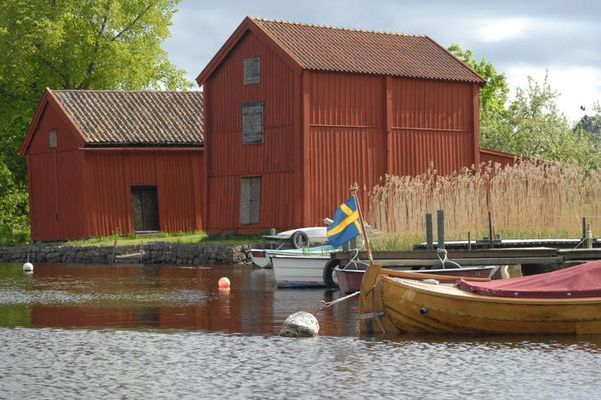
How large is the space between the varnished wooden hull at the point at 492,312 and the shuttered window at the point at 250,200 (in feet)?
82.1

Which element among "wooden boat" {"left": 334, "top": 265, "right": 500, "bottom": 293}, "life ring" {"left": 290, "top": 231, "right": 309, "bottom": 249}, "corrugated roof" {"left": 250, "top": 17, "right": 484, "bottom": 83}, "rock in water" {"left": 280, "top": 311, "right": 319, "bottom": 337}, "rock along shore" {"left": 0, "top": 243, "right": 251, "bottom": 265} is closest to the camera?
"rock in water" {"left": 280, "top": 311, "right": 319, "bottom": 337}

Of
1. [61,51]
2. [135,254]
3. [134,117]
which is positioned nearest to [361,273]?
[135,254]

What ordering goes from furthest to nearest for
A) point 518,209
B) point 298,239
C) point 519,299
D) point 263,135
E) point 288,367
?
1. point 263,135
2. point 298,239
3. point 518,209
4. point 519,299
5. point 288,367

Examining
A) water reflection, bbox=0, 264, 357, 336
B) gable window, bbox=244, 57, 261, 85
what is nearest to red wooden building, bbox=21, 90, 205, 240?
gable window, bbox=244, 57, 261, 85

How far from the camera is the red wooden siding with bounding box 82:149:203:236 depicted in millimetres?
49906

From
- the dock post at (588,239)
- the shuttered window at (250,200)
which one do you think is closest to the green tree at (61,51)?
the shuttered window at (250,200)

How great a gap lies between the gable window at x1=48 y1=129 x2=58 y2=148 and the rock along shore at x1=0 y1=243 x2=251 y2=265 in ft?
14.2

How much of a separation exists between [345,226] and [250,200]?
753 inches

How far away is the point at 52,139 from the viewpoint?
2062 inches

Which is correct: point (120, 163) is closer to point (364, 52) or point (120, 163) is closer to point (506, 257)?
point (364, 52)

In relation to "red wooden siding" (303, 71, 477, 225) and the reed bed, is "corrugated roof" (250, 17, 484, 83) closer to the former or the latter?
"red wooden siding" (303, 71, 477, 225)

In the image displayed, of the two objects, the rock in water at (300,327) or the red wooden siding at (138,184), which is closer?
the rock in water at (300,327)

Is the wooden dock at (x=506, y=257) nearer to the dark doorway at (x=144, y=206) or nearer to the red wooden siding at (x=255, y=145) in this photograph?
the red wooden siding at (x=255, y=145)

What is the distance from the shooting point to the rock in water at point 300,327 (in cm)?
2003
